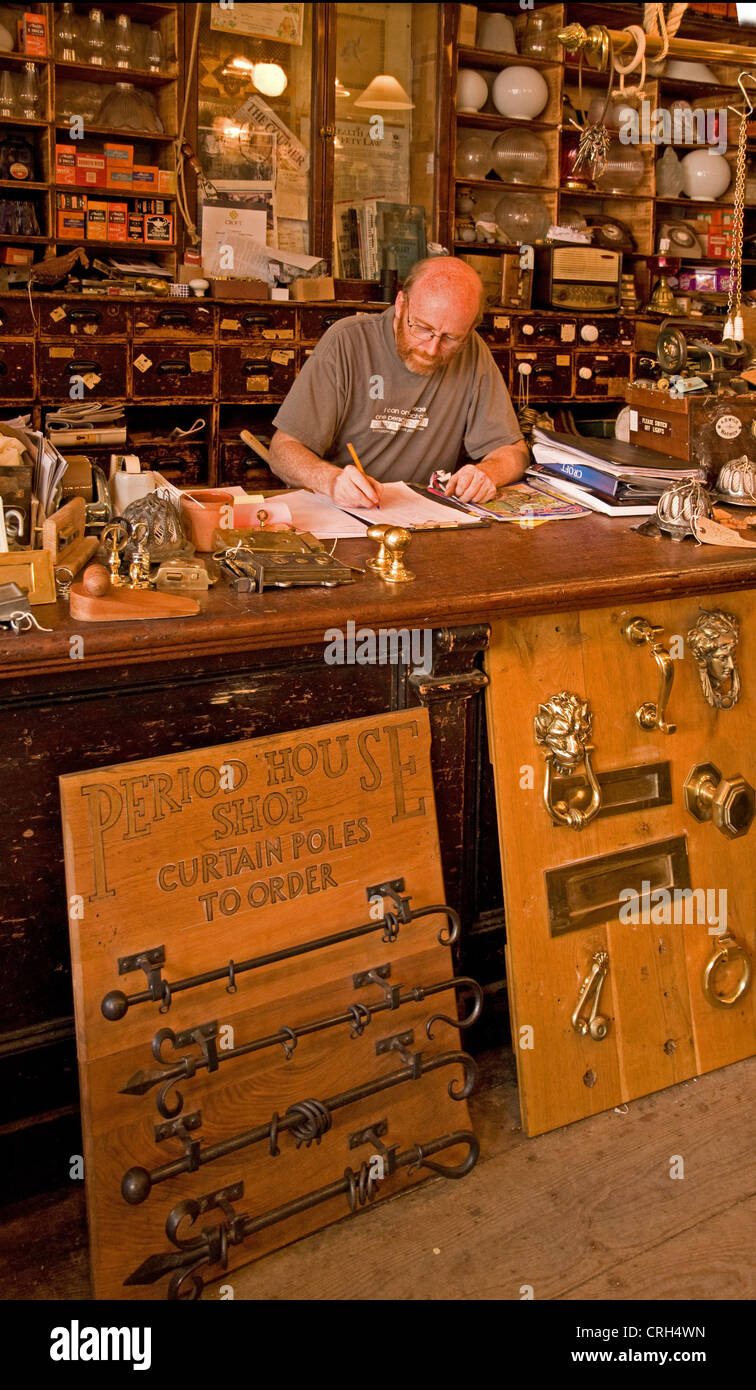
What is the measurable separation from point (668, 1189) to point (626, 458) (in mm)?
1412

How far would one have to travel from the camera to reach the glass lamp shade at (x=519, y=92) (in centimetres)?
500

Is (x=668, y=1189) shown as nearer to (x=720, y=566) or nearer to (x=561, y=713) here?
(x=561, y=713)

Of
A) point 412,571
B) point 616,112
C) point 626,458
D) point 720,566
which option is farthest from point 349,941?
point 616,112

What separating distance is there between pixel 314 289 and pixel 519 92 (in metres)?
1.49

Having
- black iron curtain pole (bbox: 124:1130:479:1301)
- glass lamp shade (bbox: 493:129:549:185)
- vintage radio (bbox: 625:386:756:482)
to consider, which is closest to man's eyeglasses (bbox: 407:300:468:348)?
vintage radio (bbox: 625:386:756:482)

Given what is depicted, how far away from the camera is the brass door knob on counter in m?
2.12

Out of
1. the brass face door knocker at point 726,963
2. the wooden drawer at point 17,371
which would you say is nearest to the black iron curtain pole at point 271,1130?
the brass face door knocker at point 726,963

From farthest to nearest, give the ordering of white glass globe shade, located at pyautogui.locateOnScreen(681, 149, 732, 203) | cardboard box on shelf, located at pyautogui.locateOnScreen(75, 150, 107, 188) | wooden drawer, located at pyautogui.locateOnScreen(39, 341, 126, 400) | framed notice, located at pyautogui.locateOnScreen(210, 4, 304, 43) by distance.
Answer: white glass globe shade, located at pyautogui.locateOnScreen(681, 149, 732, 203) < framed notice, located at pyautogui.locateOnScreen(210, 4, 304, 43) < cardboard box on shelf, located at pyautogui.locateOnScreen(75, 150, 107, 188) < wooden drawer, located at pyautogui.locateOnScreen(39, 341, 126, 400)

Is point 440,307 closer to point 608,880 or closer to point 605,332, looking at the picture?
point 608,880

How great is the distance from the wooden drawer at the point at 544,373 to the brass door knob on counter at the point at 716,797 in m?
3.20

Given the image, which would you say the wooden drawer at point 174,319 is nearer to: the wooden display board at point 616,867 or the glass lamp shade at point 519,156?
the glass lamp shade at point 519,156

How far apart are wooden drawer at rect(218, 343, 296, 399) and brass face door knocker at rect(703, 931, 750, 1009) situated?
2.93 meters

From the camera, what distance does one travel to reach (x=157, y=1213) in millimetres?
1534

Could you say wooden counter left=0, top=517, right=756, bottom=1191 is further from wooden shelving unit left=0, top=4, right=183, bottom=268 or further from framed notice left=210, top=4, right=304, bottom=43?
framed notice left=210, top=4, right=304, bottom=43
